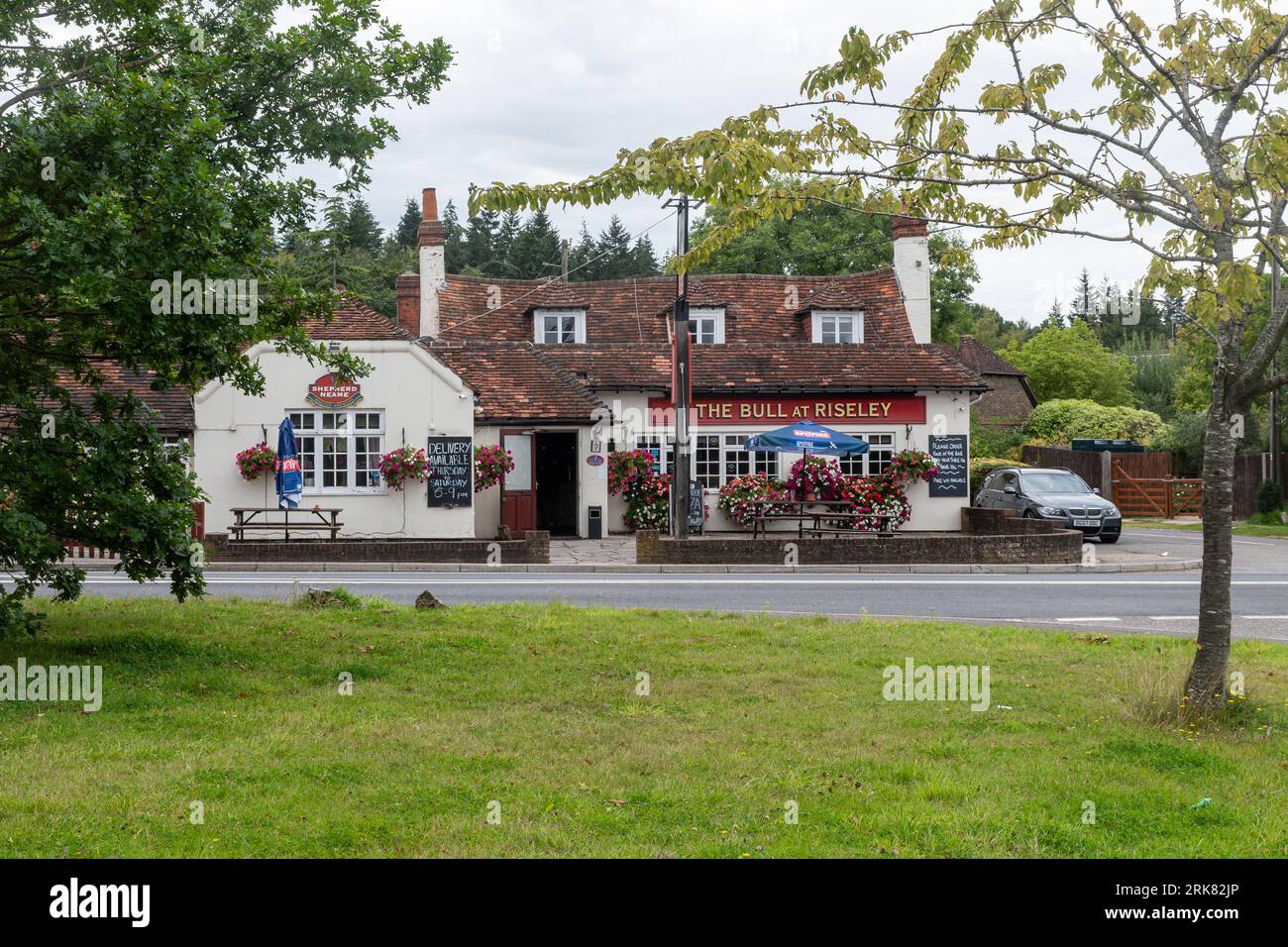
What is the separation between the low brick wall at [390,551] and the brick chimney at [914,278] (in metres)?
15.8

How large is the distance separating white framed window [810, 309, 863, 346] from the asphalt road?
1336cm

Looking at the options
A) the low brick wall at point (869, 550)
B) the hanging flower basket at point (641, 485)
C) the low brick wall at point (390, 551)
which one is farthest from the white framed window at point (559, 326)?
the low brick wall at point (869, 550)

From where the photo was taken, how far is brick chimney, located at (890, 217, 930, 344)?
33.6 meters

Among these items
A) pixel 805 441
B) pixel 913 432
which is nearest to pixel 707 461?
pixel 805 441

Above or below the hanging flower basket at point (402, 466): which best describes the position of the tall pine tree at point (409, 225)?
above

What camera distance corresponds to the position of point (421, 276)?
33969 millimetres

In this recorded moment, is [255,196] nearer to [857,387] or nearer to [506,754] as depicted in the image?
[506,754]

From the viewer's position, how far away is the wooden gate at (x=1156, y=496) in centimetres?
4150

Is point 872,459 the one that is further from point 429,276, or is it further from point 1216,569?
point 1216,569

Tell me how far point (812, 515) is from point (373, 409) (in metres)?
9.85

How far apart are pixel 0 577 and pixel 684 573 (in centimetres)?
1105

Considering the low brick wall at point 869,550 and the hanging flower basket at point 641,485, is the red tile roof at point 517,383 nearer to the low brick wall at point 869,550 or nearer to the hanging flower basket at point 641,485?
the hanging flower basket at point 641,485

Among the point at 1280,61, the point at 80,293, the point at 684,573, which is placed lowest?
the point at 684,573
